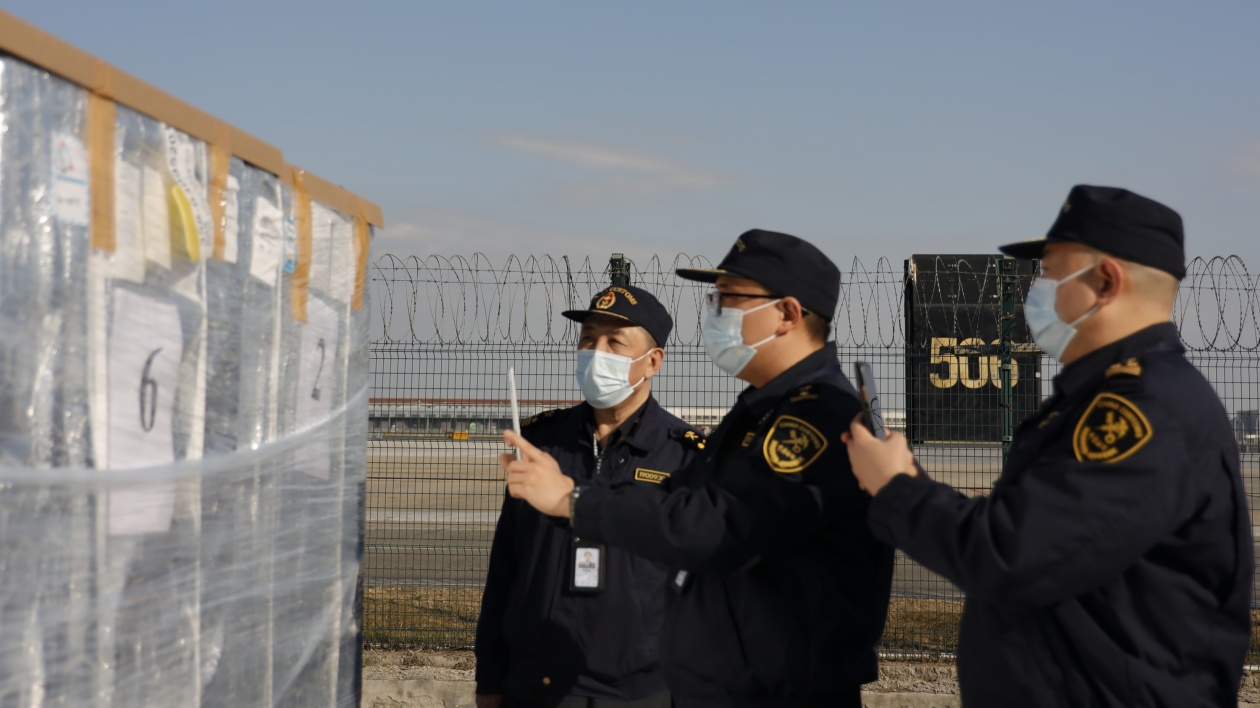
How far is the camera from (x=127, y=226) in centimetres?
212

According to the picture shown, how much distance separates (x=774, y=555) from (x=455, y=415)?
471cm

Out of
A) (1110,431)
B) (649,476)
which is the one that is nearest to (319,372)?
(649,476)

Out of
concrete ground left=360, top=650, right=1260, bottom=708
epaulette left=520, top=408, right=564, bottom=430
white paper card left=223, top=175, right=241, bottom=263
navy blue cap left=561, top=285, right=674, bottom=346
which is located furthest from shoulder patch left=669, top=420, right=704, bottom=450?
concrete ground left=360, top=650, right=1260, bottom=708

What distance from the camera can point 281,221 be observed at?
273 centimetres

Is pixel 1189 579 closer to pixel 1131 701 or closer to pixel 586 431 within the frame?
pixel 1131 701

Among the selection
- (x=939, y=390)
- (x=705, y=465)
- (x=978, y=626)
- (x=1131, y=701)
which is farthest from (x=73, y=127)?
(x=939, y=390)

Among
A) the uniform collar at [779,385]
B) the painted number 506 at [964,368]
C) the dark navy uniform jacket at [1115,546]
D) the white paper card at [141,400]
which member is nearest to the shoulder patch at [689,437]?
the uniform collar at [779,385]

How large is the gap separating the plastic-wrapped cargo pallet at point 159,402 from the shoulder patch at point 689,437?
1.44 meters

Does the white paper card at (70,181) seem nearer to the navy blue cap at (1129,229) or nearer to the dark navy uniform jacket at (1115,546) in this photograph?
the dark navy uniform jacket at (1115,546)

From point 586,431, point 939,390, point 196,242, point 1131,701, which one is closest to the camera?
point 1131,701

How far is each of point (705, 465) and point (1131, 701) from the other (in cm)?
121

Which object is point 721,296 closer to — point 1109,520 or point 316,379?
point 316,379

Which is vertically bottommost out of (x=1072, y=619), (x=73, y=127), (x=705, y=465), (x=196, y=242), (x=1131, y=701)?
(x=1131, y=701)

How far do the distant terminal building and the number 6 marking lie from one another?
4.36 meters
